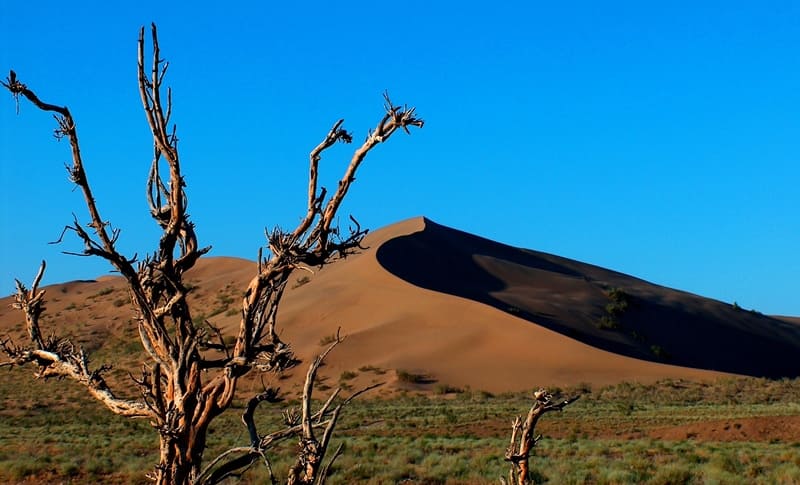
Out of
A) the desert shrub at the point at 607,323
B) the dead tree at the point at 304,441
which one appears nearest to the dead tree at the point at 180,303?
the dead tree at the point at 304,441

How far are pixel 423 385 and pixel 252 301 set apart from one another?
120 feet

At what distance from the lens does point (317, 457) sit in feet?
10.5

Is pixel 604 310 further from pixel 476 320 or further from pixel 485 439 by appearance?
pixel 485 439

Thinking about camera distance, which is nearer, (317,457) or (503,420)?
(317,457)

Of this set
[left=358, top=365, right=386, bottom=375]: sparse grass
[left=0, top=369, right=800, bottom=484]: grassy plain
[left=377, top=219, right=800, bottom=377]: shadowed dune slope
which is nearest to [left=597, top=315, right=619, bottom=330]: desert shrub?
[left=377, top=219, right=800, bottom=377]: shadowed dune slope

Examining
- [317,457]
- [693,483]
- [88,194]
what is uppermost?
[88,194]

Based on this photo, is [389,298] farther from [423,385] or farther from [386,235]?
[386,235]

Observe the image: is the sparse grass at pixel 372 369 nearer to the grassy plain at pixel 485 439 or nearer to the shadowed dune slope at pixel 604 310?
the grassy plain at pixel 485 439

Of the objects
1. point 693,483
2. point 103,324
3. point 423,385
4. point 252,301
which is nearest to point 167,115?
point 252,301

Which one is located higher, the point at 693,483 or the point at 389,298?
the point at 389,298

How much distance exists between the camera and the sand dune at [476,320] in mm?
43031

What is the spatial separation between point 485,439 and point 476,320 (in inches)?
1072

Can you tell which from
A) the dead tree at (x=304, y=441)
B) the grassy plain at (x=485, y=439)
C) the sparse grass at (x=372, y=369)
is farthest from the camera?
the sparse grass at (x=372, y=369)

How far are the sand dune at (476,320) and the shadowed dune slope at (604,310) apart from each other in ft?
0.55
